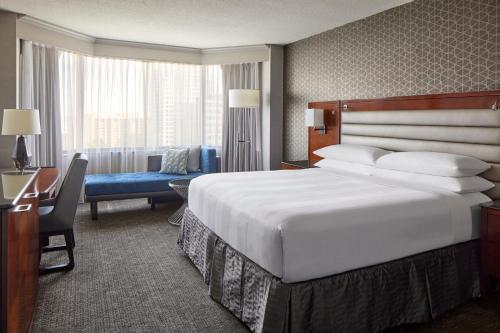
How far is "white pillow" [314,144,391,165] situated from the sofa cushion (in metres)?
1.99

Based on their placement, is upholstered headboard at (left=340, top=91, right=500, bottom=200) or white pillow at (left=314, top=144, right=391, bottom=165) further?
white pillow at (left=314, top=144, right=391, bottom=165)

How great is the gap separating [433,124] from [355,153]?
68 centimetres

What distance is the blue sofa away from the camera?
4.27 m

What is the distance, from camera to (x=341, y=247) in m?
1.88

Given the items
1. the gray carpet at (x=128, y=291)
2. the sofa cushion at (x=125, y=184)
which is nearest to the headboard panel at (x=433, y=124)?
the gray carpet at (x=128, y=291)

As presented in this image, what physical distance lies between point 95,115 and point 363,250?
4449 mm

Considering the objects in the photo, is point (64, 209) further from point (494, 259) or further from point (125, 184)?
point (494, 259)

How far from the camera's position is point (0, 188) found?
1840 millimetres

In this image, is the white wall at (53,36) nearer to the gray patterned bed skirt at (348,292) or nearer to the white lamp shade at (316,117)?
the white lamp shade at (316,117)

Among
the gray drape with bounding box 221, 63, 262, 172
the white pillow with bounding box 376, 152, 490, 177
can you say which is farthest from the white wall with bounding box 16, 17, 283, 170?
the white pillow with bounding box 376, 152, 490, 177

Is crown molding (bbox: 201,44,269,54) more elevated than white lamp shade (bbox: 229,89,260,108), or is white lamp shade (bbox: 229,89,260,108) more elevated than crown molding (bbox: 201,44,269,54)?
crown molding (bbox: 201,44,269,54)

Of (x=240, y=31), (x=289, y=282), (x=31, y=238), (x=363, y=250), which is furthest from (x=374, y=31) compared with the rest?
(x=31, y=238)

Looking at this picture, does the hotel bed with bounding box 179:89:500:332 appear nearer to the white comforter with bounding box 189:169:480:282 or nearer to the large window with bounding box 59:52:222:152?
the white comforter with bounding box 189:169:480:282

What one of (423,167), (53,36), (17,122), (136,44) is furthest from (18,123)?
(423,167)
